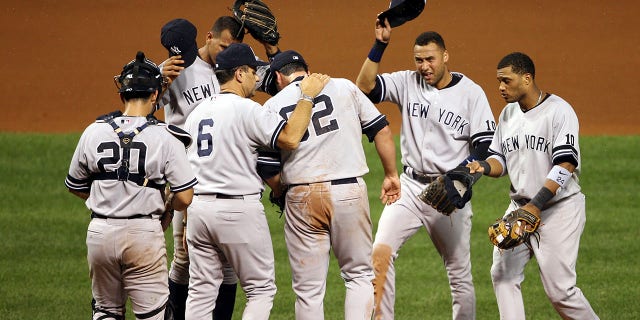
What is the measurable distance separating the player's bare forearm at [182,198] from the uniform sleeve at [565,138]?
7.48 feet

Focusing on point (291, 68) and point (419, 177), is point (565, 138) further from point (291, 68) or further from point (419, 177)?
point (291, 68)

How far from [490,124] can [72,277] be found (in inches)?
164

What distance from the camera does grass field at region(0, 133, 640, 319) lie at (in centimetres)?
801

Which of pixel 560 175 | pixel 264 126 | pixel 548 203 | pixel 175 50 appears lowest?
pixel 548 203

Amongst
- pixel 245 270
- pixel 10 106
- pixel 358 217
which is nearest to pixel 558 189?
pixel 358 217

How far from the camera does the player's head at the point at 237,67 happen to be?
5.90m

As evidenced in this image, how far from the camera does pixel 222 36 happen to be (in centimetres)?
701

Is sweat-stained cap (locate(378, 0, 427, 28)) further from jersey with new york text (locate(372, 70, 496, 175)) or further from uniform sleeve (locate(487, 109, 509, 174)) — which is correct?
uniform sleeve (locate(487, 109, 509, 174))

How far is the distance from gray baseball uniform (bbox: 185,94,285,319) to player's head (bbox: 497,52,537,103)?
157 centimetres

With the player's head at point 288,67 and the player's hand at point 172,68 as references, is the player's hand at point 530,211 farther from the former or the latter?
the player's hand at point 172,68

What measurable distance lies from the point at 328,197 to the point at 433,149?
1.14 m

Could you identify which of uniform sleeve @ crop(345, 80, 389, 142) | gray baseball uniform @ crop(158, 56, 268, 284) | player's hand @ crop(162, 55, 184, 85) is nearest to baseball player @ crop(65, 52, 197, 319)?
player's hand @ crop(162, 55, 184, 85)

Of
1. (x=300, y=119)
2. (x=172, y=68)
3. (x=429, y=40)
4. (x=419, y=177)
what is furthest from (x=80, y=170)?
(x=429, y=40)

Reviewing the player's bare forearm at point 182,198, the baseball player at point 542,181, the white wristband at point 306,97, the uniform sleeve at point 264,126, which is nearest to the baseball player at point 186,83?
the uniform sleeve at point 264,126
